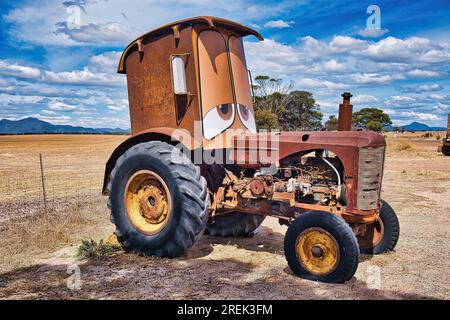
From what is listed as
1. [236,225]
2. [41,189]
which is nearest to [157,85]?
[236,225]

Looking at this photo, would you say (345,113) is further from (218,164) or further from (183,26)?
(183,26)

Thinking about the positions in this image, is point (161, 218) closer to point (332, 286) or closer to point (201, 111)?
point (201, 111)

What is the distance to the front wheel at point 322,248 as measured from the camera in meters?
4.73

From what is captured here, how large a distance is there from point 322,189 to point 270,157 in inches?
32.5

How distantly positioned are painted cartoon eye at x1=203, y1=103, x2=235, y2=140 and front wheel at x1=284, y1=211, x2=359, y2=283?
1750mm

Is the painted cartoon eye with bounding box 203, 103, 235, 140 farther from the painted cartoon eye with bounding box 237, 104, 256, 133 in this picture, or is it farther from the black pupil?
the painted cartoon eye with bounding box 237, 104, 256, 133

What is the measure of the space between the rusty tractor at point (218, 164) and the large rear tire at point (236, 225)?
102cm

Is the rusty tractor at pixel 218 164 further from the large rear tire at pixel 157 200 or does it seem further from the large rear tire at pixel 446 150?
the large rear tire at pixel 446 150

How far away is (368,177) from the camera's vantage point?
5.18 metres

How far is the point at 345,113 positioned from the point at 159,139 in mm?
2619

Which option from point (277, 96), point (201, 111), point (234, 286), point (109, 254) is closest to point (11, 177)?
point (109, 254)

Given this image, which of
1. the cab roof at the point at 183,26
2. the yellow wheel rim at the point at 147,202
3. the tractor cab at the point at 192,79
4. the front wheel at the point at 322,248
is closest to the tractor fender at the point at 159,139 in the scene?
the tractor cab at the point at 192,79

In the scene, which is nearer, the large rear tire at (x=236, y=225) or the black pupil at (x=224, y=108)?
the black pupil at (x=224, y=108)

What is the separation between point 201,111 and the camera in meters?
5.85
